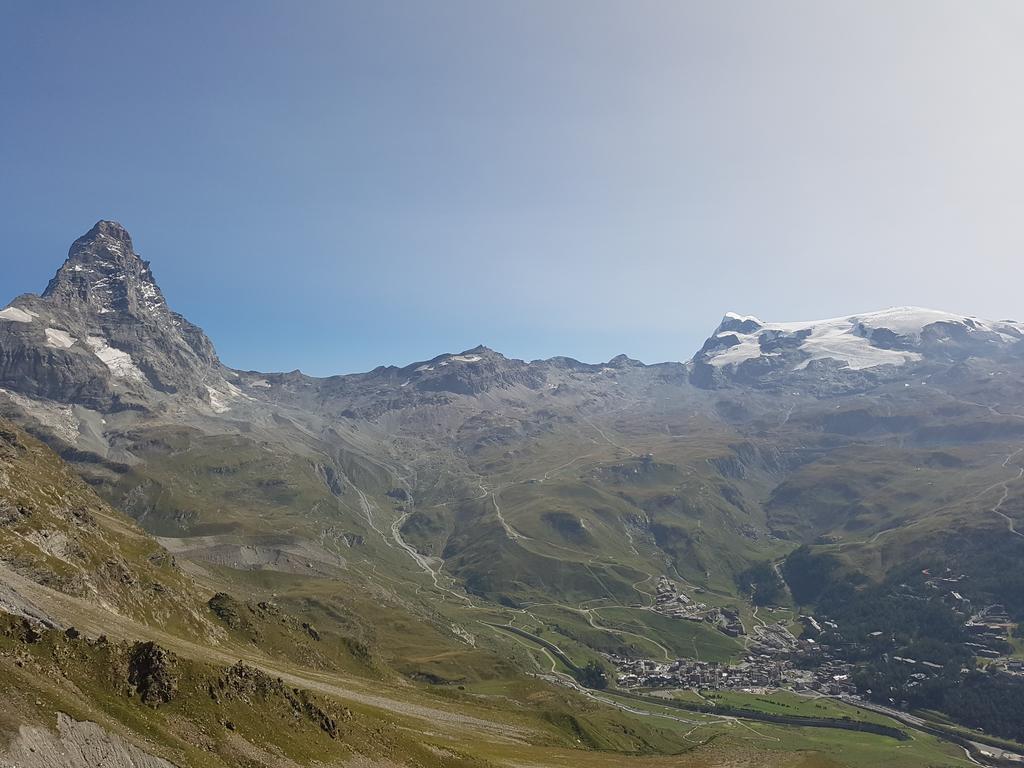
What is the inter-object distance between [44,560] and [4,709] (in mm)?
89422

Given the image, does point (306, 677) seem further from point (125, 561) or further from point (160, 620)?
point (125, 561)

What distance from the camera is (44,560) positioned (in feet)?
397

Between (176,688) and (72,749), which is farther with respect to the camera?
(176,688)

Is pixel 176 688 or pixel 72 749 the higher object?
pixel 72 749

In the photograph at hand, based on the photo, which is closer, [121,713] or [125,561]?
[121,713]

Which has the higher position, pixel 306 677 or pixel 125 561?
pixel 125 561

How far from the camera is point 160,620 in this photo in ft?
456

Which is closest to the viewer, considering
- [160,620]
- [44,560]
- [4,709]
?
Result: [4,709]

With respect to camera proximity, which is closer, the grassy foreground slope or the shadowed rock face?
the shadowed rock face

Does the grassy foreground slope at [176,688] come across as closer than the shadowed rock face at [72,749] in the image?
No

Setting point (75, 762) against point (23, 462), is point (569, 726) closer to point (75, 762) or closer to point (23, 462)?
point (75, 762)

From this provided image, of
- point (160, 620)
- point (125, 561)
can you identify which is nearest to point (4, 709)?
point (160, 620)

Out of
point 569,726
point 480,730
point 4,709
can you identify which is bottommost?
point 569,726

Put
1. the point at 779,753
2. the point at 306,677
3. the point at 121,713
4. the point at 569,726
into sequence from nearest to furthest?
the point at 121,713 < the point at 306,677 < the point at 779,753 < the point at 569,726
